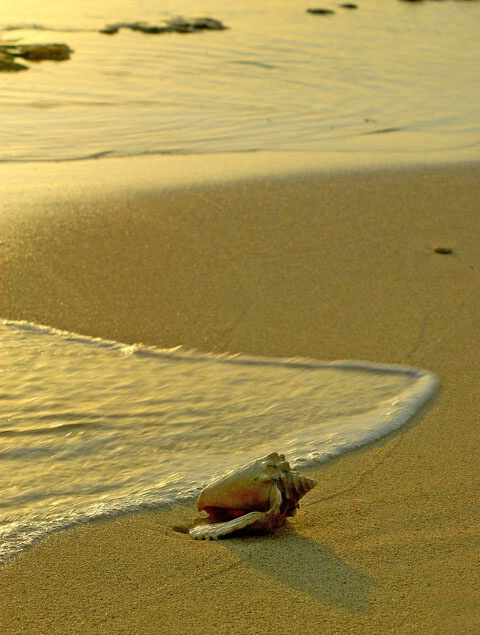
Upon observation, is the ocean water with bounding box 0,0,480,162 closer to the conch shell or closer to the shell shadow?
the conch shell

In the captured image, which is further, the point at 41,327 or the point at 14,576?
the point at 41,327

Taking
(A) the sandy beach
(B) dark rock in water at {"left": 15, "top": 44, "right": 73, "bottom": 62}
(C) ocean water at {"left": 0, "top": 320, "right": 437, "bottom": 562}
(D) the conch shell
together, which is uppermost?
(B) dark rock in water at {"left": 15, "top": 44, "right": 73, "bottom": 62}

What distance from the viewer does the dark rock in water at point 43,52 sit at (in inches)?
583

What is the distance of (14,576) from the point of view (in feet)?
8.53

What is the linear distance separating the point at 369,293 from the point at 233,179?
8.53ft

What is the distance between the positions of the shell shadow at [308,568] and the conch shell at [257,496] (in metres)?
0.05

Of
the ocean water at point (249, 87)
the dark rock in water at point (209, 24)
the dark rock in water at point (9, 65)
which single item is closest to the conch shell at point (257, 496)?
the ocean water at point (249, 87)

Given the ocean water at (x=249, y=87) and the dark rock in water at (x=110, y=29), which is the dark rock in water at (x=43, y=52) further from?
the dark rock in water at (x=110, y=29)

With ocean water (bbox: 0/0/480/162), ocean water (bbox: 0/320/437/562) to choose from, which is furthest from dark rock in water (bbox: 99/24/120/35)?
ocean water (bbox: 0/320/437/562)

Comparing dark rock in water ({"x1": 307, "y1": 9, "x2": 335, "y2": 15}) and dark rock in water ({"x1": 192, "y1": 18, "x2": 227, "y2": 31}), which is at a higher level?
dark rock in water ({"x1": 307, "y1": 9, "x2": 335, "y2": 15})

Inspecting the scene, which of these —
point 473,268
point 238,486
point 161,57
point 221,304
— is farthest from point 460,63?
point 238,486

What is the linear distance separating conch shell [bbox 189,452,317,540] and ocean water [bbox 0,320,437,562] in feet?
0.94

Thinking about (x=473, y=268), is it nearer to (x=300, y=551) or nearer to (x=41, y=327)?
(x=41, y=327)

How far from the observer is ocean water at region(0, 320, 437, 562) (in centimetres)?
315
